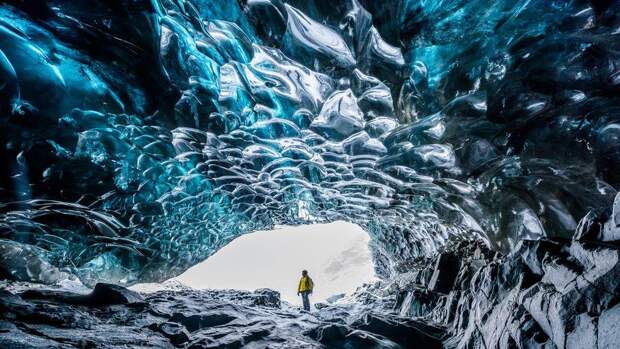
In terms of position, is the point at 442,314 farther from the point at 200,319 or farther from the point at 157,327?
the point at 157,327

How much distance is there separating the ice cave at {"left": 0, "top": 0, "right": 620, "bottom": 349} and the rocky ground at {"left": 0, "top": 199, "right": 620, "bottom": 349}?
4cm

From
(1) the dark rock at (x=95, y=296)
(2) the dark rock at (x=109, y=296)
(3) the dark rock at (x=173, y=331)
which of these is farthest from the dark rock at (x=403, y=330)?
(1) the dark rock at (x=95, y=296)

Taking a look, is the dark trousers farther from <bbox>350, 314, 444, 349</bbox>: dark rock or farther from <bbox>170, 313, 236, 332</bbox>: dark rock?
<bbox>350, 314, 444, 349</bbox>: dark rock

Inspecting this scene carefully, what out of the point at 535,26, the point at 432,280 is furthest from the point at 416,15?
the point at 432,280

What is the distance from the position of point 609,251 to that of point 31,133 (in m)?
9.35

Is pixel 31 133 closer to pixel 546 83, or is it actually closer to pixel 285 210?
pixel 285 210

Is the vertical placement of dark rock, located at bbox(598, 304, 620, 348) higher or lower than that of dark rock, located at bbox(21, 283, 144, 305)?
higher

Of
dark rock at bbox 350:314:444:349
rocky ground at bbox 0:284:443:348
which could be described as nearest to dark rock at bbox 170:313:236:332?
rocky ground at bbox 0:284:443:348

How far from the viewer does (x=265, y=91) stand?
5473mm

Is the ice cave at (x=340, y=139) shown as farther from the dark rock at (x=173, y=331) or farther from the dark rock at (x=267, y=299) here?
the dark rock at (x=267, y=299)

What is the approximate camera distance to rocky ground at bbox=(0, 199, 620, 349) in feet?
10.6

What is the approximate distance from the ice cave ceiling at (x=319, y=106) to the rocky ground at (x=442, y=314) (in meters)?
1.68

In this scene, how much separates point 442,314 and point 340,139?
5.95 m

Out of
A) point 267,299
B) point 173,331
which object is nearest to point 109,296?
point 173,331
